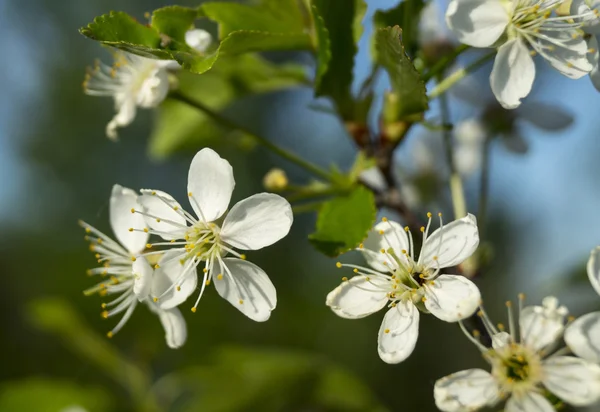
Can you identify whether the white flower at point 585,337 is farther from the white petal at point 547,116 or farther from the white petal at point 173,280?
→ the white petal at point 547,116

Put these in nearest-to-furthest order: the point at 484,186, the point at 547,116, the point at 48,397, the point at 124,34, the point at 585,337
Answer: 1. the point at 585,337
2. the point at 124,34
3. the point at 484,186
4. the point at 547,116
5. the point at 48,397

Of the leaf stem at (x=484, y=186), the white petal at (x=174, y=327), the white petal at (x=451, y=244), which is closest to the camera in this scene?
the white petal at (x=451, y=244)

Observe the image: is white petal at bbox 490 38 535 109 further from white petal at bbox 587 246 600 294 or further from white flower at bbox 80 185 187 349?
white flower at bbox 80 185 187 349

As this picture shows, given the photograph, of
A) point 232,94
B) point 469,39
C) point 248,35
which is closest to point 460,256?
point 469,39

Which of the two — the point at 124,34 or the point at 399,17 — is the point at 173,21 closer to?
the point at 124,34

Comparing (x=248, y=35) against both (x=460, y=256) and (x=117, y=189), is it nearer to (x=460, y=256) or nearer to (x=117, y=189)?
(x=117, y=189)

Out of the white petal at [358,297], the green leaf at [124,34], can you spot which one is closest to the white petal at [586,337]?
the white petal at [358,297]

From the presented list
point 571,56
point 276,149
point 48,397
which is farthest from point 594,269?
point 48,397
